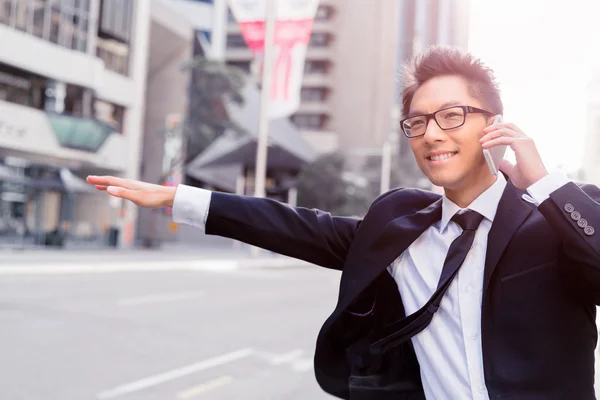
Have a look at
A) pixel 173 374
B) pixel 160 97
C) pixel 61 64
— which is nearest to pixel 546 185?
pixel 173 374

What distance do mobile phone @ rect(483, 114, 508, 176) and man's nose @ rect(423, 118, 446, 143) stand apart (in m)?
0.14

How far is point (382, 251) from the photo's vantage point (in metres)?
1.97

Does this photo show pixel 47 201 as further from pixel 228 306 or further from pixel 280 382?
pixel 280 382

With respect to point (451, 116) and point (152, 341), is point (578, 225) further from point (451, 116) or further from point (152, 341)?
point (152, 341)

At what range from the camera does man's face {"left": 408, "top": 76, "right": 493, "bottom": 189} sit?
194cm

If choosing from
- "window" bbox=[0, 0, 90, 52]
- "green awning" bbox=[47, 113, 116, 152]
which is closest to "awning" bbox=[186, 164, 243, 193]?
"green awning" bbox=[47, 113, 116, 152]

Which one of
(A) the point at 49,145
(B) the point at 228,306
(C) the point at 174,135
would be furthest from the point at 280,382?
(C) the point at 174,135

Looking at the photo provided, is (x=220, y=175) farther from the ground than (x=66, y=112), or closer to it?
closer to it

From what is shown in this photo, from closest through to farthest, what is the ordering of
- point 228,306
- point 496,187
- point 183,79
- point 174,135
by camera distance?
point 496,187
point 228,306
point 174,135
point 183,79

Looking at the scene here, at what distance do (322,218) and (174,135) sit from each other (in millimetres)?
32992

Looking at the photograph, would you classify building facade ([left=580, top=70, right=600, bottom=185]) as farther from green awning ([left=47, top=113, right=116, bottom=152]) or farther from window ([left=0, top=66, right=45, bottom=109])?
green awning ([left=47, top=113, right=116, bottom=152])

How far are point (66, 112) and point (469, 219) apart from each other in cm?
3126

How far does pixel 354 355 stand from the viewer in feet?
6.61

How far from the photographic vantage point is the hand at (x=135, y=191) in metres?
2.07
